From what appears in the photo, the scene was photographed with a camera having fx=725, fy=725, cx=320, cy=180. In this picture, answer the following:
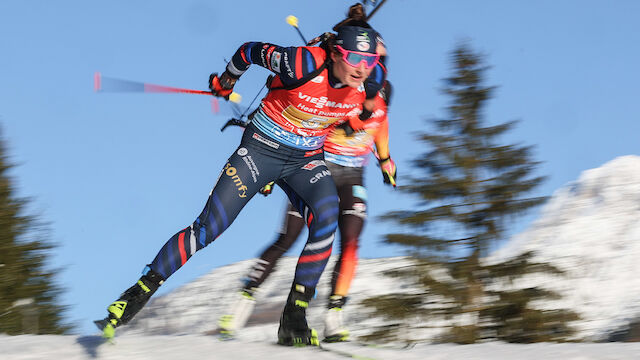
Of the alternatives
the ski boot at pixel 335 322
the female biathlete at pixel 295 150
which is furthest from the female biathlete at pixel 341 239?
the female biathlete at pixel 295 150

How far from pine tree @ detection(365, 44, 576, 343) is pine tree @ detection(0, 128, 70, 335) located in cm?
795

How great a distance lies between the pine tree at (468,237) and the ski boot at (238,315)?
14.4ft

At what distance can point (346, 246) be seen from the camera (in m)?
5.69

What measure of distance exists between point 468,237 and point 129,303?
28.8ft

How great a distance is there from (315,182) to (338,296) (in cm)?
116

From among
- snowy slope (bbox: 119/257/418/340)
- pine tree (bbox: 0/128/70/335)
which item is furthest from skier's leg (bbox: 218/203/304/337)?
snowy slope (bbox: 119/257/418/340)

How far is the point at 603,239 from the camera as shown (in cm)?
4791

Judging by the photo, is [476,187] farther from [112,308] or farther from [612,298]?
[612,298]

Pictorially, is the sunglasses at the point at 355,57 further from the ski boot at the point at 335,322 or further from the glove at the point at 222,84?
the ski boot at the point at 335,322

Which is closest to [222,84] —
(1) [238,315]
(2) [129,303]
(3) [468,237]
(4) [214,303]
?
(2) [129,303]

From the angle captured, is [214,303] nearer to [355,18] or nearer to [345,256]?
[345,256]

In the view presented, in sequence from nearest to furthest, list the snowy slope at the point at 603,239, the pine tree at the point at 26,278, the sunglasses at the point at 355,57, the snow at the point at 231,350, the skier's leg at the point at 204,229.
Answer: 1. the snow at the point at 231,350
2. the skier's leg at the point at 204,229
3. the sunglasses at the point at 355,57
4. the pine tree at the point at 26,278
5. the snowy slope at the point at 603,239

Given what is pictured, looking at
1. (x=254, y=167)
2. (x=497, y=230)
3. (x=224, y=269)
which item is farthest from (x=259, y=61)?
(x=224, y=269)

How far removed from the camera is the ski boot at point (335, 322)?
18.2ft
